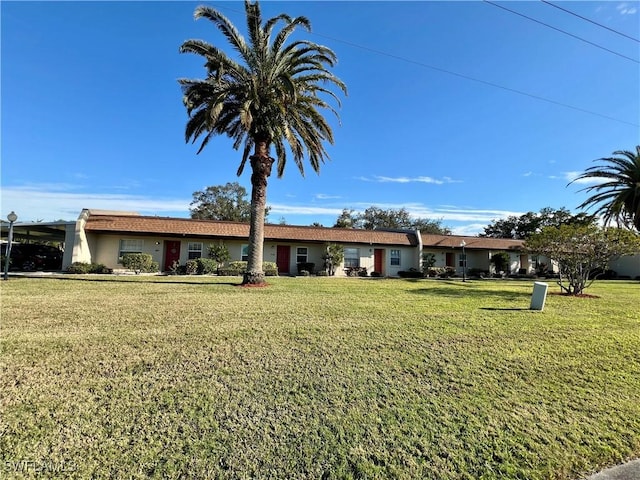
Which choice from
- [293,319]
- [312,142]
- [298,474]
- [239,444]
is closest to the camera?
[298,474]

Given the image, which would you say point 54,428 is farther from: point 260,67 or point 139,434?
point 260,67

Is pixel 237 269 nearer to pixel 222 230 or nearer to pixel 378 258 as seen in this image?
pixel 222 230

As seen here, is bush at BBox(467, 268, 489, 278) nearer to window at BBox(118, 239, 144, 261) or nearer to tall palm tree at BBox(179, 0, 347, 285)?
tall palm tree at BBox(179, 0, 347, 285)

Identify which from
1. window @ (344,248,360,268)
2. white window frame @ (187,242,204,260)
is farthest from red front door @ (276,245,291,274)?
white window frame @ (187,242,204,260)

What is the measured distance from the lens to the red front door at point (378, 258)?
28.1m

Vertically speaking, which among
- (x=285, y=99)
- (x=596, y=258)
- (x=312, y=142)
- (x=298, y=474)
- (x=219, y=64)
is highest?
(x=219, y=64)

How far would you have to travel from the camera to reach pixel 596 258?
14188 mm

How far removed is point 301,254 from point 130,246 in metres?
11.4

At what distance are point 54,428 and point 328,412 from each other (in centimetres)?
267

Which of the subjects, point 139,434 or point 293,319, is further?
point 293,319

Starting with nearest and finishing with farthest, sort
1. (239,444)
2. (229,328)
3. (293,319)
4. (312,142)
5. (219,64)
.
A: (239,444), (229,328), (293,319), (219,64), (312,142)

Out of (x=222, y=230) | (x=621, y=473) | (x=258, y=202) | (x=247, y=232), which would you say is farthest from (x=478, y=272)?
(x=621, y=473)

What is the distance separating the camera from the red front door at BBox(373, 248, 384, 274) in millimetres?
28062

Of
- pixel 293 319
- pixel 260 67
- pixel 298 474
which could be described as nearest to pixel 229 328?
pixel 293 319
